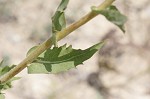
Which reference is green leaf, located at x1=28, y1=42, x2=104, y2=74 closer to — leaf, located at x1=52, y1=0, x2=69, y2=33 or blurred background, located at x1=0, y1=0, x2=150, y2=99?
leaf, located at x1=52, y1=0, x2=69, y2=33

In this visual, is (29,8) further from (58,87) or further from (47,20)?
(58,87)

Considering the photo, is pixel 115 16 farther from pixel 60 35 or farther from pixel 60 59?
pixel 60 59

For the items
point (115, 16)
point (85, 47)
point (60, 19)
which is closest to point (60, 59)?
point (60, 19)

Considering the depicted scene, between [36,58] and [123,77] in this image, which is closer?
[36,58]

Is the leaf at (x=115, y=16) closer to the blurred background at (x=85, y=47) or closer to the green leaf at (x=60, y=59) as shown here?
the green leaf at (x=60, y=59)

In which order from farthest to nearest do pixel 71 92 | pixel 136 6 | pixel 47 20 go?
pixel 136 6, pixel 47 20, pixel 71 92

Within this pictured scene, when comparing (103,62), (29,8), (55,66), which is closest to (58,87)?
(103,62)

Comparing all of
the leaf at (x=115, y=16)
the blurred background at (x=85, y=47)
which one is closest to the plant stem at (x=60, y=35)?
the leaf at (x=115, y=16)

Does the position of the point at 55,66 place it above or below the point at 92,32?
below
